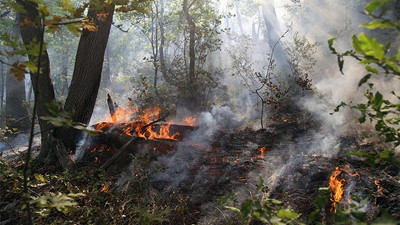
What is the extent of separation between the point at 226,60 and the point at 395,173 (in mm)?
19687

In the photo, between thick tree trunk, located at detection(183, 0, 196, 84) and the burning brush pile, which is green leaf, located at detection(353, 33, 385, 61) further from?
thick tree trunk, located at detection(183, 0, 196, 84)

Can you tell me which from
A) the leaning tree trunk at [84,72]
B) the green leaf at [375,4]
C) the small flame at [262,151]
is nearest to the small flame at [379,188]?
the small flame at [262,151]

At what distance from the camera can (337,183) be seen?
333cm

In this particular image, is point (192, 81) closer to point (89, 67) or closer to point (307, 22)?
point (89, 67)

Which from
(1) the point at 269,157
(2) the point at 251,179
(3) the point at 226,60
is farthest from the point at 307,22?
(2) the point at 251,179

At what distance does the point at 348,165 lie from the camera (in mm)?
3949

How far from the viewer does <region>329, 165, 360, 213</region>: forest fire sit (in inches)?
120

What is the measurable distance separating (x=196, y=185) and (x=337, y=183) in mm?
A: 2037

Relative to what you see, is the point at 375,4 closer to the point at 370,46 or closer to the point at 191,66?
the point at 370,46

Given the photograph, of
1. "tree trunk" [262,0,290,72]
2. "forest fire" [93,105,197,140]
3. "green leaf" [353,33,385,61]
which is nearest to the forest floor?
"forest fire" [93,105,197,140]

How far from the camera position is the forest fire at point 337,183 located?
305 centimetres

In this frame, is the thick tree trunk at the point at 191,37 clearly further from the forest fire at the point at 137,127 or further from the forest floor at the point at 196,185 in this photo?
the forest floor at the point at 196,185

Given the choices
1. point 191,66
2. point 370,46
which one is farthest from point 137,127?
point 191,66

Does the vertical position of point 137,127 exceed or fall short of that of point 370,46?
it falls short
